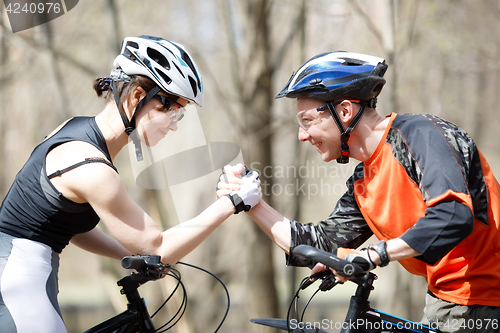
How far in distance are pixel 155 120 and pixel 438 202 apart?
1.48 m

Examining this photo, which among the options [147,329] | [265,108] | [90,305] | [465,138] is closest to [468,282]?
[465,138]

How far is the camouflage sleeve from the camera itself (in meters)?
2.37

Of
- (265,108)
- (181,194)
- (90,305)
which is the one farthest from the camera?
(90,305)

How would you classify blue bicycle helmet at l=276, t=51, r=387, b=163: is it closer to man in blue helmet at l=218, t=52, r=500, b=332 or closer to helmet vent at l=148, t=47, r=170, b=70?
man in blue helmet at l=218, t=52, r=500, b=332

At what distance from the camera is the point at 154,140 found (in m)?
2.21

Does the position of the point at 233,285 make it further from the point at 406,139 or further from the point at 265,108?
the point at 406,139

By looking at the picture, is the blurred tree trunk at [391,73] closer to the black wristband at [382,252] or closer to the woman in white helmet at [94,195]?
the woman in white helmet at [94,195]

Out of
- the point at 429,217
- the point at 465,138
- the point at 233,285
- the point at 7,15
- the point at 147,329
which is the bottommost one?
the point at 233,285

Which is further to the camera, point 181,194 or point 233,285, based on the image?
point 233,285

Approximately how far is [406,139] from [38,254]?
1.92 meters

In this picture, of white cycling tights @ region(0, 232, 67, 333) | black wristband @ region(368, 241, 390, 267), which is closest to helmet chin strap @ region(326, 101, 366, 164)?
black wristband @ region(368, 241, 390, 267)

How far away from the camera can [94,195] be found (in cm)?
180

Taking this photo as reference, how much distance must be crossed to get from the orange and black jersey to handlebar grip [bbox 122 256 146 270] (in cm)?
90

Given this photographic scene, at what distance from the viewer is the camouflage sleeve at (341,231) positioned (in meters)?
2.37
